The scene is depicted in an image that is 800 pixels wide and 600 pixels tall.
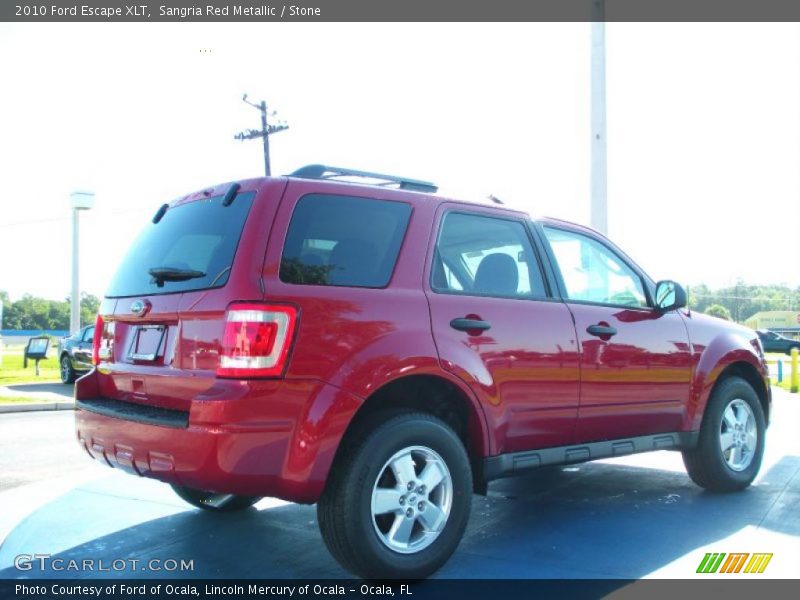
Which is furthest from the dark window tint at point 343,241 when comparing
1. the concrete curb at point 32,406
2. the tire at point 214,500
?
the concrete curb at point 32,406

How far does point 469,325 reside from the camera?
155 inches

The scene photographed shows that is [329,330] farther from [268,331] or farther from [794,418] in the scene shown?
[794,418]

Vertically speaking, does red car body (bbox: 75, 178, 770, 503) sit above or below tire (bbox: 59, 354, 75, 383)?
above

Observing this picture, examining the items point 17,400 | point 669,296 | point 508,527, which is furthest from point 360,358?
point 17,400

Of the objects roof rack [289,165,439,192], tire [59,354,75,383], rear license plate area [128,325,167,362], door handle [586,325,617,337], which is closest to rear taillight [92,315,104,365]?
rear license plate area [128,325,167,362]

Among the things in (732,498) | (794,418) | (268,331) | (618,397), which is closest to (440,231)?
(268,331)

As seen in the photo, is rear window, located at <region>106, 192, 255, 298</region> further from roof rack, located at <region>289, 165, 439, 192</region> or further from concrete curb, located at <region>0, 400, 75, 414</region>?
concrete curb, located at <region>0, 400, 75, 414</region>

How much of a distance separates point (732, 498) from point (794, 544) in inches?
46.1

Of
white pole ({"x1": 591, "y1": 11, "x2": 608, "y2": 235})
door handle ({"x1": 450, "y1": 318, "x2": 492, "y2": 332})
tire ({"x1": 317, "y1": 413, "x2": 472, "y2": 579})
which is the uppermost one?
white pole ({"x1": 591, "y1": 11, "x2": 608, "y2": 235})

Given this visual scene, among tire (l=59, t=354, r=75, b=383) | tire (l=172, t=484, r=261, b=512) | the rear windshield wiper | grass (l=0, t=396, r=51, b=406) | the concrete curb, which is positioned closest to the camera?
the rear windshield wiper

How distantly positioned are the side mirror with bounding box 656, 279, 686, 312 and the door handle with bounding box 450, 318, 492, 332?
1709mm

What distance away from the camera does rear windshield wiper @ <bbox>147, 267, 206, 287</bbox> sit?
367 centimetres

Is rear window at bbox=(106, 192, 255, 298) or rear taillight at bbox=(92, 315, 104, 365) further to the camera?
rear taillight at bbox=(92, 315, 104, 365)

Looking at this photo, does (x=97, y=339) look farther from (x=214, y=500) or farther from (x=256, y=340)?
→ (x=256, y=340)
